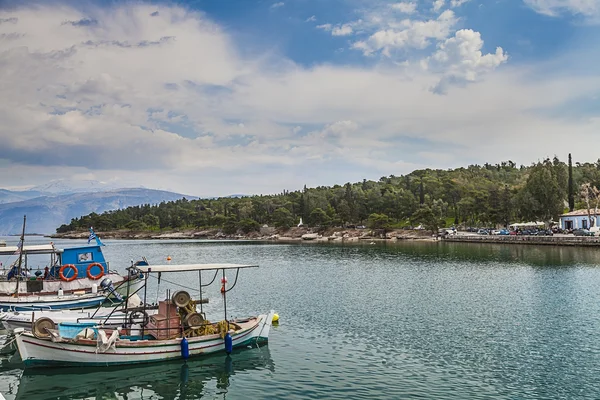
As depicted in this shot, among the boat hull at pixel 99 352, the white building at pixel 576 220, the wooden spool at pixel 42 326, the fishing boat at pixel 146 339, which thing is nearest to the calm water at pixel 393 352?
the boat hull at pixel 99 352

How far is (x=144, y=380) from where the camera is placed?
1039 inches

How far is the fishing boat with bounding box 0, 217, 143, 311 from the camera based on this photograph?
146 ft

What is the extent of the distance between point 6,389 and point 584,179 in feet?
646

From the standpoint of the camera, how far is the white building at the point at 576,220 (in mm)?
124719

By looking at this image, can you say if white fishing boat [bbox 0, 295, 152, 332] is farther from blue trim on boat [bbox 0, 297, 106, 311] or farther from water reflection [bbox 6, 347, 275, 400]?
blue trim on boat [bbox 0, 297, 106, 311]

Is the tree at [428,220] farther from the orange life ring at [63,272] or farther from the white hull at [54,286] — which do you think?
the orange life ring at [63,272]

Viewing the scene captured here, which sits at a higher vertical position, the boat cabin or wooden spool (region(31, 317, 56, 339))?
the boat cabin

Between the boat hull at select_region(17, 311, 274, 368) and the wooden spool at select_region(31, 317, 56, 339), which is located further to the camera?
the wooden spool at select_region(31, 317, 56, 339)

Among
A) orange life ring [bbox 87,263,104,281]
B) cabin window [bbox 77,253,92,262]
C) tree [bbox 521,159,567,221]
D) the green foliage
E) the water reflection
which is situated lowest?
the water reflection

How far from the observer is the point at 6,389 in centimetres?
2486

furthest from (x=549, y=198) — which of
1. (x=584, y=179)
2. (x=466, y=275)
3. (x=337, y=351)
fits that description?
(x=337, y=351)

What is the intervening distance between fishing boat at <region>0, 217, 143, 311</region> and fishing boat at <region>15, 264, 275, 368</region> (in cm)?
1403

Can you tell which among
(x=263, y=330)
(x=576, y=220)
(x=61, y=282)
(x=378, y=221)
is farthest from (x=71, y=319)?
(x=378, y=221)

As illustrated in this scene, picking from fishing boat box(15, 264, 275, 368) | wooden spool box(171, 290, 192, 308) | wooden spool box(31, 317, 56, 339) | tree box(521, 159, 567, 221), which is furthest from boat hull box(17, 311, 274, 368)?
tree box(521, 159, 567, 221)
